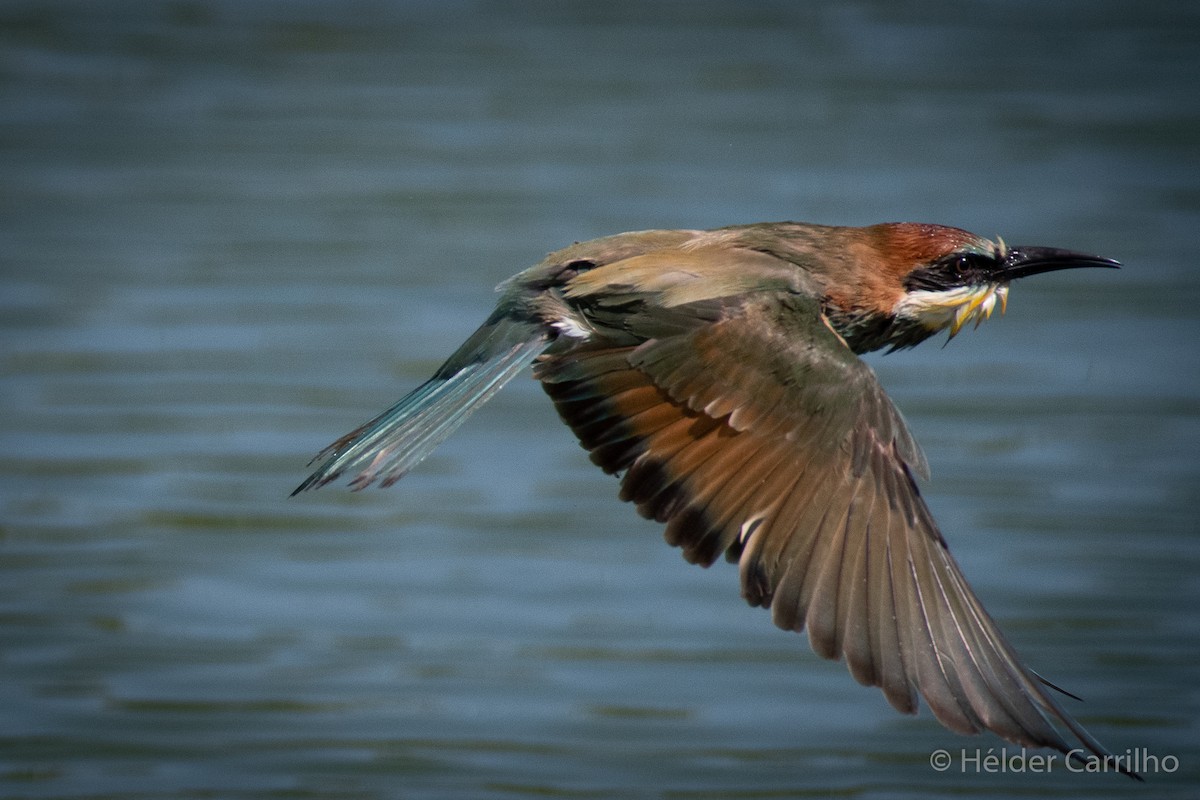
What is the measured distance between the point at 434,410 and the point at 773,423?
2.95ft

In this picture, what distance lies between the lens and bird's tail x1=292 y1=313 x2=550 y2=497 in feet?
16.6

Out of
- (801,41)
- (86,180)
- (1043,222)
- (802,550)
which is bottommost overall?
(802,550)

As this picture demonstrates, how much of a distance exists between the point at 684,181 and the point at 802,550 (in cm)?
651

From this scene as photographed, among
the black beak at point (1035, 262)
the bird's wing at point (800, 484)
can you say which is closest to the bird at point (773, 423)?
the bird's wing at point (800, 484)

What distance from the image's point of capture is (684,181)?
11.0m

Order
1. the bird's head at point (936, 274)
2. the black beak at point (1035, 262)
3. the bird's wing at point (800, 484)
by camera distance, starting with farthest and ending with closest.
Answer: the black beak at point (1035, 262)
the bird's head at point (936, 274)
the bird's wing at point (800, 484)

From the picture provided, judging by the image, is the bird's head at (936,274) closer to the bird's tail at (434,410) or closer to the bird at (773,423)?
the bird at (773,423)

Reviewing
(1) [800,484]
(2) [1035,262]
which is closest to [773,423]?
(1) [800,484]

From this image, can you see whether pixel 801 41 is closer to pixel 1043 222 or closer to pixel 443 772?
pixel 1043 222

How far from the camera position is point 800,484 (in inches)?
192

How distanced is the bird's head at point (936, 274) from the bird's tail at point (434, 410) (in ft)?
3.22

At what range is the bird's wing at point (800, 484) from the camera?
4.55m

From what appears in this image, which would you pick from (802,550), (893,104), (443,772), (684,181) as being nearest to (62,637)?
(443,772)

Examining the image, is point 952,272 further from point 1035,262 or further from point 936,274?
point 1035,262
